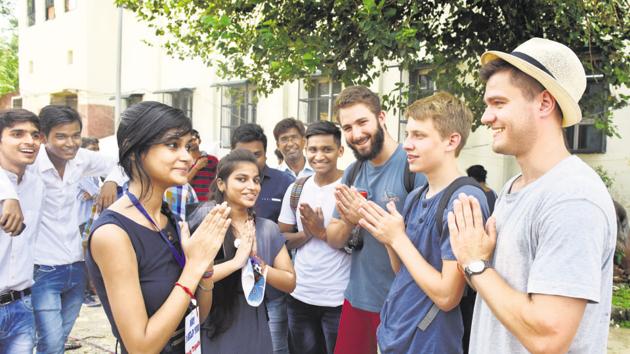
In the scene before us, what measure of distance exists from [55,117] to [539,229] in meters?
3.56

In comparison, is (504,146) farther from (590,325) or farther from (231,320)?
(231,320)

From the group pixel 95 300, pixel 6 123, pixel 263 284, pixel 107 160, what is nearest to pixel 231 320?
pixel 263 284

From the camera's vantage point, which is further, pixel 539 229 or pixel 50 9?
pixel 50 9

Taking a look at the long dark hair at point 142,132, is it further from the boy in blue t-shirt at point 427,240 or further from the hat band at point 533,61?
the hat band at point 533,61

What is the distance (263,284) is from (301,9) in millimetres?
3457

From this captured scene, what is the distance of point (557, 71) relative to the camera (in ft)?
5.29

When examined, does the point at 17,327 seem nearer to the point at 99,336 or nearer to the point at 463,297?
the point at 99,336

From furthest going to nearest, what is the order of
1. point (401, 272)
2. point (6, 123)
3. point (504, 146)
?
point (6, 123) < point (401, 272) < point (504, 146)

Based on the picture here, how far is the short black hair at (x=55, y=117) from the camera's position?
375 centimetres

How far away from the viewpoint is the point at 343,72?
5059 mm

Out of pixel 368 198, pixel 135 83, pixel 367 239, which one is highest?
pixel 135 83

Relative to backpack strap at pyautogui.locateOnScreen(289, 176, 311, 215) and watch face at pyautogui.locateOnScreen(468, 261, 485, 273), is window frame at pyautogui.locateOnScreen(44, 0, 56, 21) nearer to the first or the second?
backpack strap at pyautogui.locateOnScreen(289, 176, 311, 215)

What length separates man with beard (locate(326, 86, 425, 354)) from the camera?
113 inches

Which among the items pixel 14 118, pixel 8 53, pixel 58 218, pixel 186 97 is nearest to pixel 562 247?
pixel 14 118
